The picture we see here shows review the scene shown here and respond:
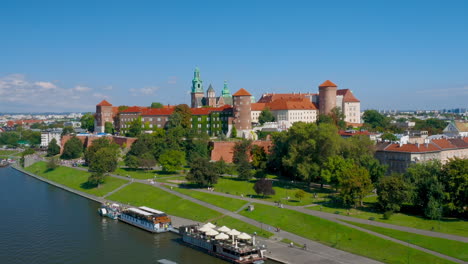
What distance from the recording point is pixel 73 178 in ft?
263

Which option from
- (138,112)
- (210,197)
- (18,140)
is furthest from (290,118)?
(18,140)

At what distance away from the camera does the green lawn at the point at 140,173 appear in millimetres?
73619

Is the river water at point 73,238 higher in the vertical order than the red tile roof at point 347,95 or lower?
lower

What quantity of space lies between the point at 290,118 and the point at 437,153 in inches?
1633

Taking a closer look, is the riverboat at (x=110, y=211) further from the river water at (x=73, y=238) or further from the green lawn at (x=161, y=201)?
the green lawn at (x=161, y=201)

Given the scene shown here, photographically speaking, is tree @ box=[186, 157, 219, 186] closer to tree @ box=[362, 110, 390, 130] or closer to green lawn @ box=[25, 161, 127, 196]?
green lawn @ box=[25, 161, 127, 196]

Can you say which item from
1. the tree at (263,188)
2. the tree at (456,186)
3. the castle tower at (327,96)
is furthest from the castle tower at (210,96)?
the tree at (456,186)

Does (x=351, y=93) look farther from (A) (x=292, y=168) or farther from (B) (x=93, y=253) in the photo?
(B) (x=93, y=253)

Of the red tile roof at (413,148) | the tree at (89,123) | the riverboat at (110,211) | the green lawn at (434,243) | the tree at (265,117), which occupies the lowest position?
the riverboat at (110,211)

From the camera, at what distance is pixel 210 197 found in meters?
58.0

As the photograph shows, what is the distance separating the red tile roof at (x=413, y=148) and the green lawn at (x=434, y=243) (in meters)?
27.0

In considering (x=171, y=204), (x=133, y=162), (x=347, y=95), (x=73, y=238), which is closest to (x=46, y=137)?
(x=133, y=162)

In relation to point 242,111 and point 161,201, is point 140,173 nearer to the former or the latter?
point 161,201

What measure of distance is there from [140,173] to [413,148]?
41.3 metres
